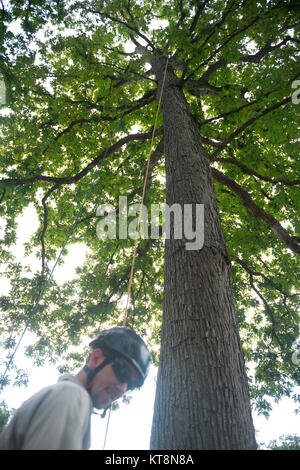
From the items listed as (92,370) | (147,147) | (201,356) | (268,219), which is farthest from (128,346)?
(147,147)

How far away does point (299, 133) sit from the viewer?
3.43m

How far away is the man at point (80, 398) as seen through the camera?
2.80 ft

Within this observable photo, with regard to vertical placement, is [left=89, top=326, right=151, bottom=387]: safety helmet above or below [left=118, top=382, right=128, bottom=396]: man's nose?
above

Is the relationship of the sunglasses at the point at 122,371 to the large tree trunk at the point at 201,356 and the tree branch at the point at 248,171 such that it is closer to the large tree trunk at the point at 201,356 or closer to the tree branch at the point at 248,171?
the large tree trunk at the point at 201,356

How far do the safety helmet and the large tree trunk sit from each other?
12 cm

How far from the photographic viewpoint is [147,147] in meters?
6.54

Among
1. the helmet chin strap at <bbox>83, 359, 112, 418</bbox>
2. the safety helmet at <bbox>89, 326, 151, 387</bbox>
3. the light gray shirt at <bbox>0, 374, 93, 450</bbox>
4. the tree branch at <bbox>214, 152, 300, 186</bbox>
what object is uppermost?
the tree branch at <bbox>214, 152, 300, 186</bbox>

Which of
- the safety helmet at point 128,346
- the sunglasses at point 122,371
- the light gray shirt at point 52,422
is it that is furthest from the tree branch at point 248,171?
the light gray shirt at point 52,422

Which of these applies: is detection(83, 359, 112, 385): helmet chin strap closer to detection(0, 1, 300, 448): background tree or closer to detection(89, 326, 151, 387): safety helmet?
detection(89, 326, 151, 387): safety helmet

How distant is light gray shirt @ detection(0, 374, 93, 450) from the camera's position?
0.83 m

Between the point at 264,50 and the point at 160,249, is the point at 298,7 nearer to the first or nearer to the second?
the point at 264,50

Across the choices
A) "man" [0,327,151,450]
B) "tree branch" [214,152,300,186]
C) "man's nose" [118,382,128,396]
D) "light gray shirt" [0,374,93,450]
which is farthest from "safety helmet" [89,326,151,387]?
"tree branch" [214,152,300,186]

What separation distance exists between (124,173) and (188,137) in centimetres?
393

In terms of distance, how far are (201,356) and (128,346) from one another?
1.37 feet
